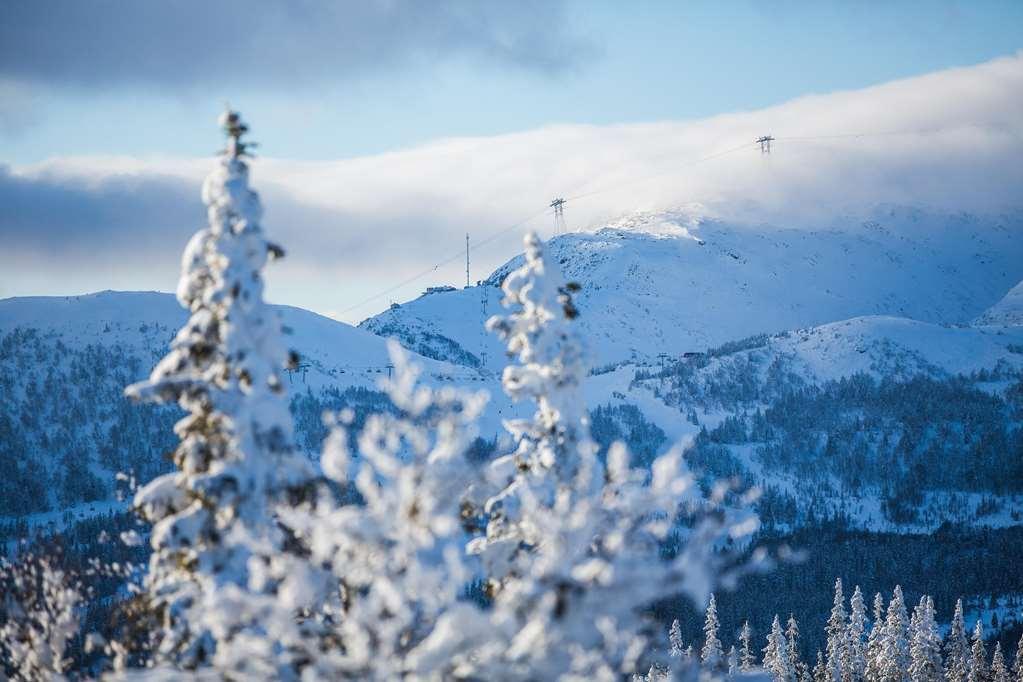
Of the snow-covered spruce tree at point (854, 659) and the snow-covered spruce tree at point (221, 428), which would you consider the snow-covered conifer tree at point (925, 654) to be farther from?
the snow-covered spruce tree at point (221, 428)

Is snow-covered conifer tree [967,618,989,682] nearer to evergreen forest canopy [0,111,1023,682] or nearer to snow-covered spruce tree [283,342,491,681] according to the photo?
evergreen forest canopy [0,111,1023,682]

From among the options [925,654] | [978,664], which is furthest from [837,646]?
[978,664]

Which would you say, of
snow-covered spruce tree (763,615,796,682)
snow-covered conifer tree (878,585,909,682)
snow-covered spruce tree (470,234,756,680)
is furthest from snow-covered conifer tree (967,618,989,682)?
snow-covered spruce tree (470,234,756,680)

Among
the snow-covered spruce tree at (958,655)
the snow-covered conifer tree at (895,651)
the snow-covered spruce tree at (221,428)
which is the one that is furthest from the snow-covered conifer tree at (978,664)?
the snow-covered spruce tree at (221,428)

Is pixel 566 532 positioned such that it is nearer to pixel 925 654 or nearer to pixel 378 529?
pixel 378 529

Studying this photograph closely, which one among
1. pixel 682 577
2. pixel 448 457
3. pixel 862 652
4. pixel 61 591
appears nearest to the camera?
pixel 682 577

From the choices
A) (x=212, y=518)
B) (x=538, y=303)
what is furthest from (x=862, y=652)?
(x=212, y=518)

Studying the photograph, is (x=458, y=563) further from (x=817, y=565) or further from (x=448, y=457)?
(x=817, y=565)
